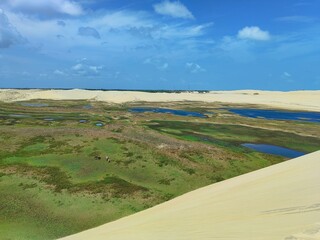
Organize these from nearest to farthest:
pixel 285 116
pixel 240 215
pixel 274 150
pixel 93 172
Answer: pixel 240 215 → pixel 93 172 → pixel 274 150 → pixel 285 116

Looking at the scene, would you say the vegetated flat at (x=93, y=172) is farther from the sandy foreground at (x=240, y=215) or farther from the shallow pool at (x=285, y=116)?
the shallow pool at (x=285, y=116)

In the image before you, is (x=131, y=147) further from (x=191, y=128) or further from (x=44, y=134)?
(x=191, y=128)

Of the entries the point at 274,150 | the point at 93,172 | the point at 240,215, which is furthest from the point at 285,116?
the point at 240,215

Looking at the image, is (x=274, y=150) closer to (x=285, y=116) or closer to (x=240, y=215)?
(x=240, y=215)

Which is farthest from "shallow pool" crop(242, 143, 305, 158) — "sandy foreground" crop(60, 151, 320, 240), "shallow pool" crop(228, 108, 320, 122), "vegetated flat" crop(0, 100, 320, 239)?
"shallow pool" crop(228, 108, 320, 122)

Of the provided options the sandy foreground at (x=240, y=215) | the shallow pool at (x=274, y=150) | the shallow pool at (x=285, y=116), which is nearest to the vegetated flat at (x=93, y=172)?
the shallow pool at (x=274, y=150)

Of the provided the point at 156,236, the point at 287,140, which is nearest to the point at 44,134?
the point at 156,236

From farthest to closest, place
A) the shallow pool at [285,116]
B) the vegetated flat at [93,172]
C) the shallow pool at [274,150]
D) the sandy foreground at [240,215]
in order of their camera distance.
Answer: the shallow pool at [285,116] → the shallow pool at [274,150] → the vegetated flat at [93,172] → the sandy foreground at [240,215]

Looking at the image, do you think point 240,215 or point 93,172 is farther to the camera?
point 93,172
